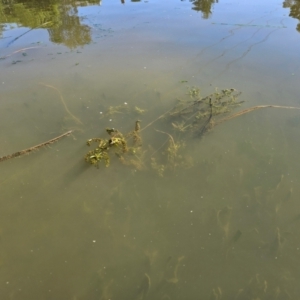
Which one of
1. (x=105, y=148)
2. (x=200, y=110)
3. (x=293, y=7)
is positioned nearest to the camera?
(x=105, y=148)

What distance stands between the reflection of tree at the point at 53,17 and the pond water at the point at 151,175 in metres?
0.43

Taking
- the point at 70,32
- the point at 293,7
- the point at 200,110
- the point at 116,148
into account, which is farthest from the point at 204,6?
the point at 116,148

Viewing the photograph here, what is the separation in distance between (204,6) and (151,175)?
5.82 m

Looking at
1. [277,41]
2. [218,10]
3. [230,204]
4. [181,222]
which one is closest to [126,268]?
[181,222]

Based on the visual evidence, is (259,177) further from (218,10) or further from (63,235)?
(218,10)

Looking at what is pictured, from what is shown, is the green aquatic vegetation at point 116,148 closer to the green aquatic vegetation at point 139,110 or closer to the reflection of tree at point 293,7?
the green aquatic vegetation at point 139,110

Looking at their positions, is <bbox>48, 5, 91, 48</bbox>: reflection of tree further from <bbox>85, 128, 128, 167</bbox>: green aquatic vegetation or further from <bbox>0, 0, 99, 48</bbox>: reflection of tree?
<bbox>85, 128, 128, 167</bbox>: green aquatic vegetation

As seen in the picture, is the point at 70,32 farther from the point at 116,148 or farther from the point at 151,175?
the point at 151,175

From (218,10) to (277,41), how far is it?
2.18 metres

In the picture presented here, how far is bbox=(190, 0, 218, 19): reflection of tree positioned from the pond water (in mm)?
1538

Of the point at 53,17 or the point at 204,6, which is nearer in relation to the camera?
the point at 53,17

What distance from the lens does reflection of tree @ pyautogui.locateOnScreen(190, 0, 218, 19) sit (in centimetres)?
677

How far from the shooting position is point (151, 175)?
312 centimetres

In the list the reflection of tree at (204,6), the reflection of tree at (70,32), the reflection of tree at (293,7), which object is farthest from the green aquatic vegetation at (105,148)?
the reflection of tree at (293,7)
